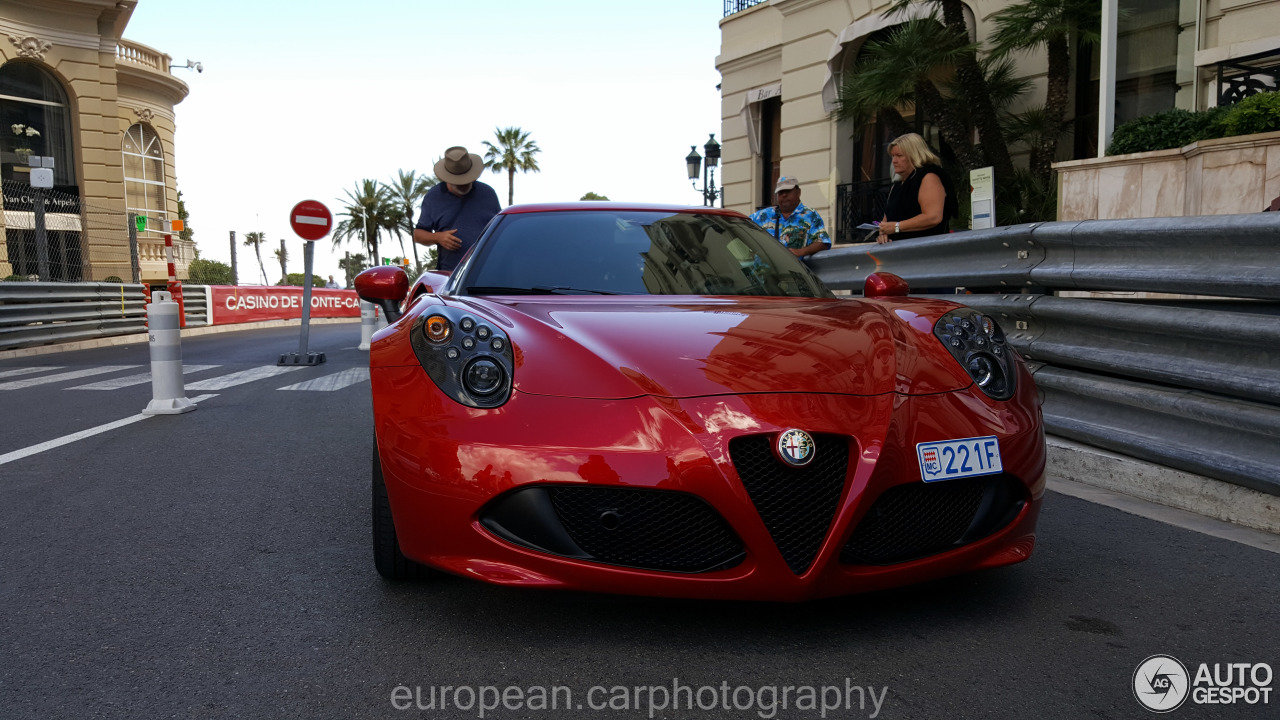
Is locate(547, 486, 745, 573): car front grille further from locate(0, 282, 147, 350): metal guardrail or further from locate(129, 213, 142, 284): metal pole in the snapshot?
locate(129, 213, 142, 284): metal pole

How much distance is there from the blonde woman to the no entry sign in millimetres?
8438

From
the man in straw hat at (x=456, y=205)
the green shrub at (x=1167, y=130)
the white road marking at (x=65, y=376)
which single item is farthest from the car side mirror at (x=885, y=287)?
the white road marking at (x=65, y=376)

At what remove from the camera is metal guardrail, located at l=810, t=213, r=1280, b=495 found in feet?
11.3

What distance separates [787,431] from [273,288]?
88.7ft

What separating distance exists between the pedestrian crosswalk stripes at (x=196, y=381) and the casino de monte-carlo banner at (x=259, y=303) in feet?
43.4

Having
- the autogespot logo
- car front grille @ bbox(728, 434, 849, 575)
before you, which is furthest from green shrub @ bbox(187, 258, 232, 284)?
the autogespot logo

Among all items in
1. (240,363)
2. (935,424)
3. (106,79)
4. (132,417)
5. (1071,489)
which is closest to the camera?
(935,424)

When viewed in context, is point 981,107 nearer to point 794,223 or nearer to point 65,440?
point 794,223

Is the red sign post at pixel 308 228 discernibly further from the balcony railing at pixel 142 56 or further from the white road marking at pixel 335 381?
the balcony railing at pixel 142 56

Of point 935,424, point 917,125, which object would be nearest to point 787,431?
point 935,424

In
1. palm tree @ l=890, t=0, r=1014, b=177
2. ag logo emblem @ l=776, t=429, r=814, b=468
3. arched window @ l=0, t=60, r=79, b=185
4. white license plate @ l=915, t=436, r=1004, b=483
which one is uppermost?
arched window @ l=0, t=60, r=79, b=185

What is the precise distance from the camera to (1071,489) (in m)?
4.01

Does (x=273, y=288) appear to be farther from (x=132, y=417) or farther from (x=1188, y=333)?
(x=1188, y=333)

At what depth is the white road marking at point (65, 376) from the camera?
881 cm
